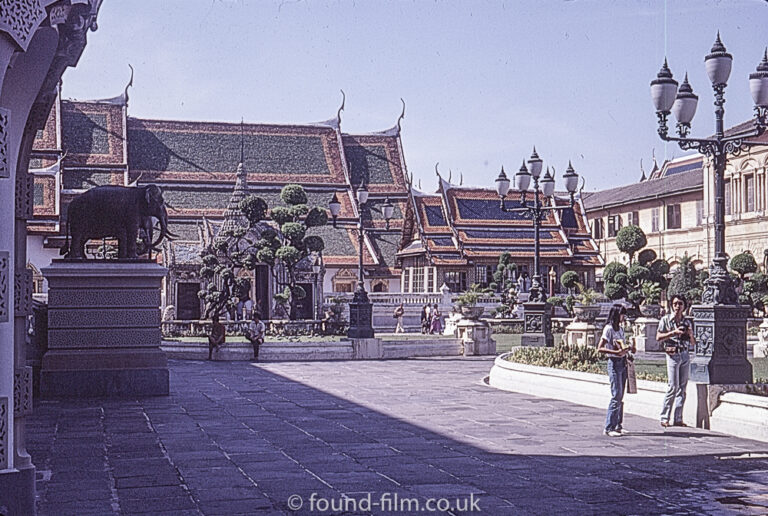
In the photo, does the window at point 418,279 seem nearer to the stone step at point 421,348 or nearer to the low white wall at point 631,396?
the stone step at point 421,348

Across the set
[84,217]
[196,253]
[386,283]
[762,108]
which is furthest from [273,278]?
[762,108]

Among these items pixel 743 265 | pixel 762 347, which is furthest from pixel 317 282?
pixel 762 347

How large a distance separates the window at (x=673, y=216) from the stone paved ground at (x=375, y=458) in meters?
44.3

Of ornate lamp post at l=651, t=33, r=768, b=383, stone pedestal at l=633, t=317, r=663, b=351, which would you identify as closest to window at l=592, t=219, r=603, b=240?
stone pedestal at l=633, t=317, r=663, b=351

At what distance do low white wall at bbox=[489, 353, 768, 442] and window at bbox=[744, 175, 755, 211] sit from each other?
116ft

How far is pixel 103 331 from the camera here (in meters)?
14.7

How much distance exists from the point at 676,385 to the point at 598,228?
178ft

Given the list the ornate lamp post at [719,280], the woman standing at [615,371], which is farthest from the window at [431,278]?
the woman standing at [615,371]

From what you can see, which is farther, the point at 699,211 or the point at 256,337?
the point at 699,211

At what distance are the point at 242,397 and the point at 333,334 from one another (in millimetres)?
15934

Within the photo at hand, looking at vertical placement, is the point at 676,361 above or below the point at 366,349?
above

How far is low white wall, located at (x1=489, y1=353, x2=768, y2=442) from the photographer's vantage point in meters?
10.4

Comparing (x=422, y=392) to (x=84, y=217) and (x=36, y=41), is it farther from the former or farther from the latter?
(x=36, y=41)

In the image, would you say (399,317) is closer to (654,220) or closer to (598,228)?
(654,220)
